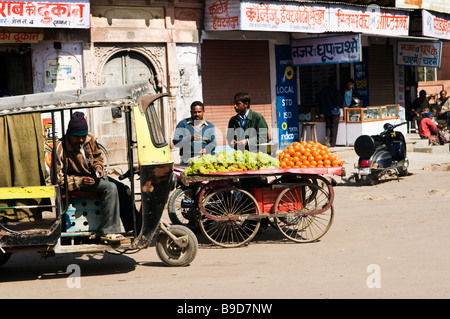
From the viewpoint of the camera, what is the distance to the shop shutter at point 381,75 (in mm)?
23719

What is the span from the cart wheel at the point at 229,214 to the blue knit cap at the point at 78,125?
1991 millimetres

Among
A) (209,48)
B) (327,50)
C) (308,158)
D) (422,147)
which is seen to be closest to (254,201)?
(308,158)

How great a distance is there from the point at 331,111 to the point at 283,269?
492 inches

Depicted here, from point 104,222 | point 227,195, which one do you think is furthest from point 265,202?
point 104,222

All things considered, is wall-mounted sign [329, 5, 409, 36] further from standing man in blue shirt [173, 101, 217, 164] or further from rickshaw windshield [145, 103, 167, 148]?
rickshaw windshield [145, 103, 167, 148]

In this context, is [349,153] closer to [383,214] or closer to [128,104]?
[383,214]

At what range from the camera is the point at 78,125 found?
7027 mm

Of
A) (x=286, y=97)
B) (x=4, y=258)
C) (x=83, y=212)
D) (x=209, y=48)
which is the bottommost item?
(x=4, y=258)

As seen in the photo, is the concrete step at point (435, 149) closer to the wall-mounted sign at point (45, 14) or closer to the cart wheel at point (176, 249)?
the wall-mounted sign at point (45, 14)

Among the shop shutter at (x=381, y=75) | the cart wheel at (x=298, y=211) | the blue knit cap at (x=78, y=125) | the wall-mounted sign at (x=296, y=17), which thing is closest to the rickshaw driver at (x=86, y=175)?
the blue knit cap at (x=78, y=125)

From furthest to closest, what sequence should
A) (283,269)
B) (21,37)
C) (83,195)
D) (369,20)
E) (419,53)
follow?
1. (419,53)
2. (369,20)
3. (21,37)
4. (83,195)
5. (283,269)

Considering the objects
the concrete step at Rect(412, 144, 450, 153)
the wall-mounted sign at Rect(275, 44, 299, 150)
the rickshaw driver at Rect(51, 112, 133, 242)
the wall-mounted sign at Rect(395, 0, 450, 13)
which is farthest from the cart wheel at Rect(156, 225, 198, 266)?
the wall-mounted sign at Rect(395, 0, 450, 13)

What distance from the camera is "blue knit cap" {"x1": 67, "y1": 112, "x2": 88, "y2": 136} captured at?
23.1ft

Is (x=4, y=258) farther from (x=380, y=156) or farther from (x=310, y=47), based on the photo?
(x=310, y=47)
